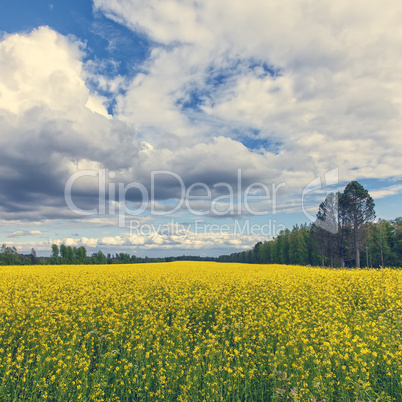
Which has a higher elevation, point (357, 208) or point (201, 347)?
point (357, 208)

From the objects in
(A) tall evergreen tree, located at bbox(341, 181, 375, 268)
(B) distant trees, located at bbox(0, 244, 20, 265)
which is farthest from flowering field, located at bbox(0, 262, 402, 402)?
(B) distant trees, located at bbox(0, 244, 20, 265)

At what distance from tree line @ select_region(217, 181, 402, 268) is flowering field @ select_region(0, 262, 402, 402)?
34.6m

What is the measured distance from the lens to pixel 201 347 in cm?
754

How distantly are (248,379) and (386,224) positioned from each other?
86353 mm

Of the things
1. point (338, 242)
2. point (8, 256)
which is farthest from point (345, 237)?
point (8, 256)

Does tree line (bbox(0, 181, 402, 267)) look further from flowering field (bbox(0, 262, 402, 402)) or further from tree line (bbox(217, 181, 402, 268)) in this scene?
flowering field (bbox(0, 262, 402, 402))

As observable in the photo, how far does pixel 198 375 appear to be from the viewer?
597cm

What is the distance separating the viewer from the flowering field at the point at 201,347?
5617 millimetres

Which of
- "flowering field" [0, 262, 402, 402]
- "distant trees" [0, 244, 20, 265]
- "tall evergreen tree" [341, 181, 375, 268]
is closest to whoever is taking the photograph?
"flowering field" [0, 262, 402, 402]

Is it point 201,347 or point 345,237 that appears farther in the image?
point 345,237

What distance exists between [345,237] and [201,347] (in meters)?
45.0

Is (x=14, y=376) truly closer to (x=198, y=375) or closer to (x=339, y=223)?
(x=198, y=375)

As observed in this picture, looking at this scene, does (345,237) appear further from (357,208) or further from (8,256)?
(8,256)

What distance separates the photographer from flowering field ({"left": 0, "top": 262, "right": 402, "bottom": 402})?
562 centimetres
